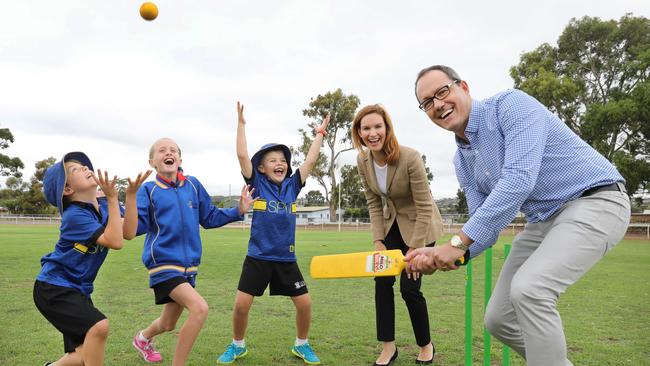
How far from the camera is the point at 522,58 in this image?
117 feet

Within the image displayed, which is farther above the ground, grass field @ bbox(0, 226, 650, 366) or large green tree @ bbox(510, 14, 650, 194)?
large green tree @ bbox(510, 14, 650, 194)

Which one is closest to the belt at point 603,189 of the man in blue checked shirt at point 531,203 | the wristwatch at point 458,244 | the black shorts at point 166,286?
the man in blue checked shirt at point 531,203

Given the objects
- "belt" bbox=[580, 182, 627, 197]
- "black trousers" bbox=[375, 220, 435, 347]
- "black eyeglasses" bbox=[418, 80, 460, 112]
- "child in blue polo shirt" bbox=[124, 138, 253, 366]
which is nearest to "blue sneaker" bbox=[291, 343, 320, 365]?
"black trousers" bbox=[375, 220, 435, 347]

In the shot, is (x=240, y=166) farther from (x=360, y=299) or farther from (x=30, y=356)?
(x=360, y=299)

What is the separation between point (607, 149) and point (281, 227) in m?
32.3

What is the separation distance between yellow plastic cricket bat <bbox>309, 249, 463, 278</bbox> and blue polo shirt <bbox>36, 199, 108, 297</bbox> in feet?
5.21

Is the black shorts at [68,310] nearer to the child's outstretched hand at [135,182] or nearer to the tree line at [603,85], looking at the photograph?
the child's outstretched hand at [135,182]

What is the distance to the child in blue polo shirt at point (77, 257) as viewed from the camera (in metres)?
3.45

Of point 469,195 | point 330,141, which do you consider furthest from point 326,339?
point 330,141

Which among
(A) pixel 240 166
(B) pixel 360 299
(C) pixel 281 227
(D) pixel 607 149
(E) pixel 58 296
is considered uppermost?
(D) pixel 607 149

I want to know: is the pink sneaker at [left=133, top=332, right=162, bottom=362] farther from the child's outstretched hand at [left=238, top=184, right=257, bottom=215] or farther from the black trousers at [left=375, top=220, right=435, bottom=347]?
the black trousers at [left=375, top=220, right=435, bottom=347]

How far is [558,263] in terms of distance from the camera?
2654mm

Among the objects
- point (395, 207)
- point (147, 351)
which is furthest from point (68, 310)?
point (395, 207)

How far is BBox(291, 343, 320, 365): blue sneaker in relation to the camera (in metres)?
4.51
